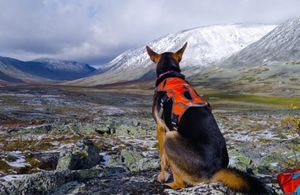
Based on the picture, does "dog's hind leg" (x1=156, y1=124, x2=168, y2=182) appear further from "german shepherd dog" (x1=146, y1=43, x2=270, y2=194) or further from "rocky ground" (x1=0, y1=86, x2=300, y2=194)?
"rocky ground" (x1=0, y1=86, x2=300, y2=194)

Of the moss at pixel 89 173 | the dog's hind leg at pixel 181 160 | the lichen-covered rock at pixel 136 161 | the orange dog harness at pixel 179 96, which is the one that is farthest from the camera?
the lichen-covered rock at pixel 136 161

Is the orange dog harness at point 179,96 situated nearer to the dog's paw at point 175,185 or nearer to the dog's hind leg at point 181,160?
the dog's hind leg at point 181,160

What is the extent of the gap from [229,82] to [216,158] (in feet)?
591

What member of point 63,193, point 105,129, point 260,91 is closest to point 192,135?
point 63,193

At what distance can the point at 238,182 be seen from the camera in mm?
6273

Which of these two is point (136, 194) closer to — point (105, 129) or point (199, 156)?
point (199, 156)

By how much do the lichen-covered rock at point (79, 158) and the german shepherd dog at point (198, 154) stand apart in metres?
6.65

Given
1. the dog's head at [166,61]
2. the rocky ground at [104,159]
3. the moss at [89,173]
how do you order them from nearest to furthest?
1. the rocky ground at [104,159]
2. the dog's head at [166,61]
3. the moss at [89,173]

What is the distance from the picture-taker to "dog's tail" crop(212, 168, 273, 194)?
20.4 feet

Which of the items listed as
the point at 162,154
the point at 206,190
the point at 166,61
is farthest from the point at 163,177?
the point at 166,61

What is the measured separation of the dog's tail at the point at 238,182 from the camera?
6.23 meters

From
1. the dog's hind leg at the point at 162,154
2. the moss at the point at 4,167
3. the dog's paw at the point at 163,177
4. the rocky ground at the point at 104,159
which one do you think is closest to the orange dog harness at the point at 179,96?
the dog's hind leg at the point at 162,154

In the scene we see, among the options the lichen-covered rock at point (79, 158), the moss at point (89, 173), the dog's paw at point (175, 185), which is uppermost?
the dog's paw at point (175, 185)

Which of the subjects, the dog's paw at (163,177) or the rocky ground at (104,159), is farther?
the rocky ground at (104,159)
